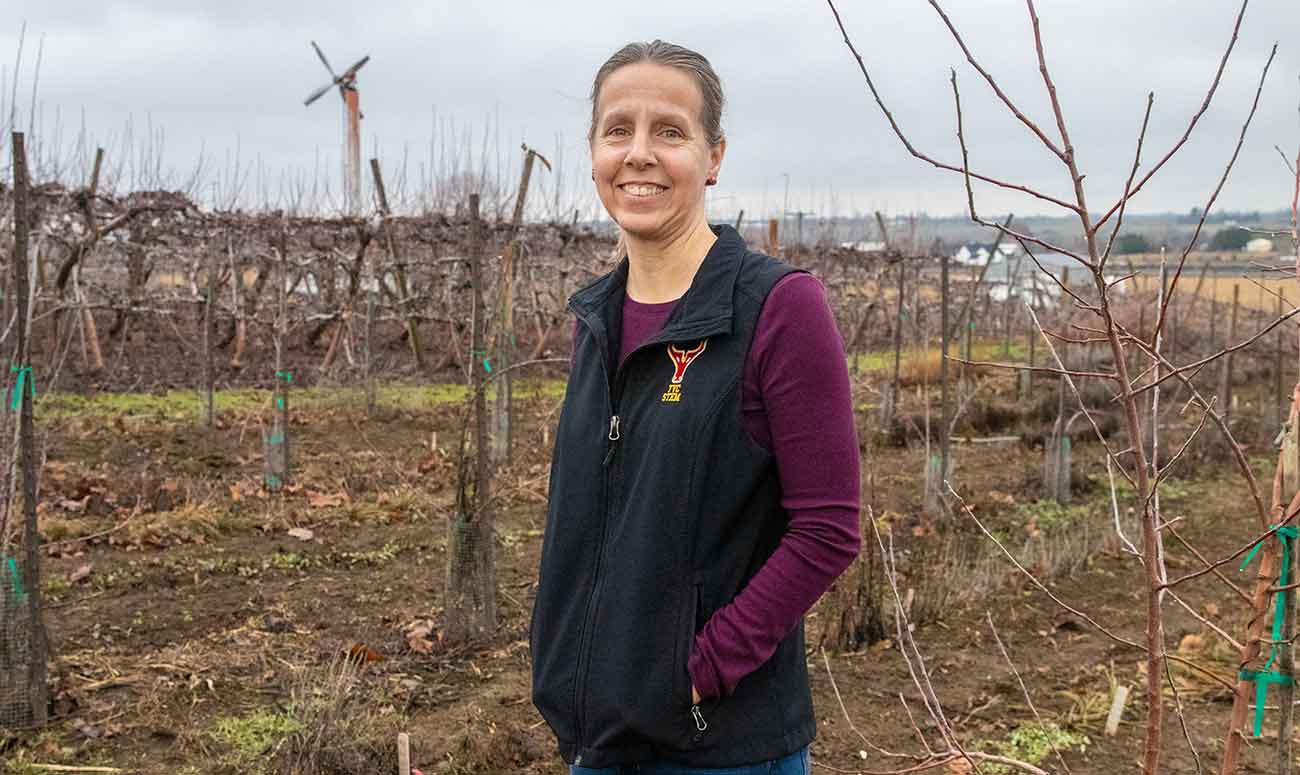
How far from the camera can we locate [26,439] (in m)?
3.91

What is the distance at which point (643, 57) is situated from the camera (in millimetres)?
1755

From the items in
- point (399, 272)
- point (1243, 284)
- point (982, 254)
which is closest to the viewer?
point (399, 272)

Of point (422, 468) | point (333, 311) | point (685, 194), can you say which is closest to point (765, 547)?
point (685, 194)

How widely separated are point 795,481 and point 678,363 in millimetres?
248

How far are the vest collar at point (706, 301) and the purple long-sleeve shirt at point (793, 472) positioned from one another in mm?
65

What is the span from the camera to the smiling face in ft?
5.68

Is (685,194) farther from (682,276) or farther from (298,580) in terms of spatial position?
(298,580)

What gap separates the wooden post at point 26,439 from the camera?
3842 mm

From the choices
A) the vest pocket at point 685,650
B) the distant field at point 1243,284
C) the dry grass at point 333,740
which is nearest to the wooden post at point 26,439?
the dry grass at point 333,740

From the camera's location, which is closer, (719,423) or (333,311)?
(719,423)

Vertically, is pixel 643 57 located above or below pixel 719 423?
above

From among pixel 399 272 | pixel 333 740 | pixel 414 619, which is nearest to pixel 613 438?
pixel 333 740

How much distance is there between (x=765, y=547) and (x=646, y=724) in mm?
313

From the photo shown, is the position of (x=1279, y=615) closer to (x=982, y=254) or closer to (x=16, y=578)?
(x=16, y=578)
